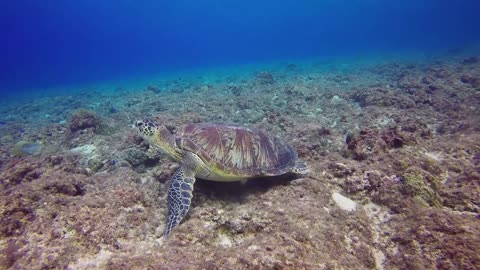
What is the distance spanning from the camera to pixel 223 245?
328 centimetres

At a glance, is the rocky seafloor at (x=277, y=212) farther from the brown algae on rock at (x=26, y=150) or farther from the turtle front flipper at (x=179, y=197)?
the brown algae on rock at (x=26, y=150)

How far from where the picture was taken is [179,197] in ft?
12.6

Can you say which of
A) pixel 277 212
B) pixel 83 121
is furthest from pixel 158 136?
pixel 83 121

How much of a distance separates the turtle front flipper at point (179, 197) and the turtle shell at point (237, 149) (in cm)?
44

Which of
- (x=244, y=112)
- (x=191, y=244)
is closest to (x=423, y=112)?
(x=244, y=112)

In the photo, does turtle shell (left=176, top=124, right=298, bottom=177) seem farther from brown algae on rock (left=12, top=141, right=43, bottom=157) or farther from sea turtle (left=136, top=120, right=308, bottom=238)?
brown algae on rock (left=12, top=141, right=43, bottom=157)

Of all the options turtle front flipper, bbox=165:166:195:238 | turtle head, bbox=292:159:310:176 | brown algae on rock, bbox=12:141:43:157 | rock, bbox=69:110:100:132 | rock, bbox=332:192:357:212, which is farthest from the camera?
rock, bbox=69:110:100:132

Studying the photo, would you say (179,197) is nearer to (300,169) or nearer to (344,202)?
(300,169)

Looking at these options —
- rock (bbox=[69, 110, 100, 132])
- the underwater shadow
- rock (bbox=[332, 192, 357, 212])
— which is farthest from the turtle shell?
rock (bbox=[69, 110, 100, 132])

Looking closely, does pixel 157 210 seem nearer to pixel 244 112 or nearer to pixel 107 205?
pixel 107 205

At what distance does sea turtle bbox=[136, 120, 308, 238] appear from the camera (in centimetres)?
434

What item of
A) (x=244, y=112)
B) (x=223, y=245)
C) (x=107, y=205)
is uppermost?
(x=107, y=205)

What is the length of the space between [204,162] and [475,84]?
14.3 metres

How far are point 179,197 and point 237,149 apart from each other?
1.44 meters
